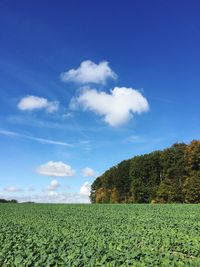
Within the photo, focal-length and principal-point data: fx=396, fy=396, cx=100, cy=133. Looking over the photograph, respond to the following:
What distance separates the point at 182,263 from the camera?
9750 mm

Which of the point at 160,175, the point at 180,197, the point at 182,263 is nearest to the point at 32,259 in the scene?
the point at 182,263

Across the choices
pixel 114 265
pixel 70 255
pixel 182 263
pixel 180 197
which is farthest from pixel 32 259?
pixel 180 197

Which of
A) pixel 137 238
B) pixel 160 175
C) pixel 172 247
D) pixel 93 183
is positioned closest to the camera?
pixel 172 247

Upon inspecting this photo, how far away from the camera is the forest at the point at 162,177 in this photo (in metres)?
75.6

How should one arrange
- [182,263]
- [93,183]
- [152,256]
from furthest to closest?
[93,183] < [152,256] < [182,263]

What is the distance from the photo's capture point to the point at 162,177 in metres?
83.1

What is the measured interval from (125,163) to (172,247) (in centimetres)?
8945

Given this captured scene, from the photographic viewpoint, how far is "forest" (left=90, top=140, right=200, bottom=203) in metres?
75.6

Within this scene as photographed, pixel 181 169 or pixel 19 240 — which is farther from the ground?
pixel 181 169

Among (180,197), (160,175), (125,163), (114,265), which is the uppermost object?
(125,163)

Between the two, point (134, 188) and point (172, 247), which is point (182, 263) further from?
point (134, 188)

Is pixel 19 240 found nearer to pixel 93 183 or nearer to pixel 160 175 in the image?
pixel 160 175

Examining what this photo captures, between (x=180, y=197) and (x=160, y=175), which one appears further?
(x=160, y=175)

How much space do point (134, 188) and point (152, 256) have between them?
78550mm
